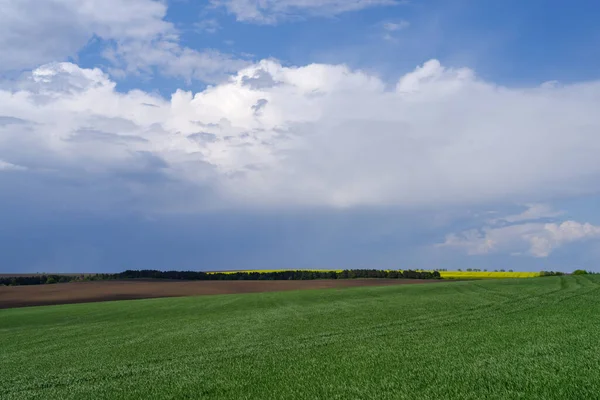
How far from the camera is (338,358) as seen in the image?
507 inches

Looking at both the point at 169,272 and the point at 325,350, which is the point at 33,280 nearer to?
the point at 169,272

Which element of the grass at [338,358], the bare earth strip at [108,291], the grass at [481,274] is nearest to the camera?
the grass at [338,358]

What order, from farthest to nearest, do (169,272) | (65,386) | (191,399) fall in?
(169,272), (65,386), (191,399)

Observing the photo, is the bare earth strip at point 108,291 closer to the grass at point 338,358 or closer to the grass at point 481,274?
the grass at point 481,274

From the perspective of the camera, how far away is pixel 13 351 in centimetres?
2062

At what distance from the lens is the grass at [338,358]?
9.58 m

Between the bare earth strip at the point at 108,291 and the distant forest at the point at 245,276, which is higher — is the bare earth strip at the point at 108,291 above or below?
below

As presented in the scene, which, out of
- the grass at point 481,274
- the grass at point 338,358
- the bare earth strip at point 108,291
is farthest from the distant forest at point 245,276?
the grass at point 338,358

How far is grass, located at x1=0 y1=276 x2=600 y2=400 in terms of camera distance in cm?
958

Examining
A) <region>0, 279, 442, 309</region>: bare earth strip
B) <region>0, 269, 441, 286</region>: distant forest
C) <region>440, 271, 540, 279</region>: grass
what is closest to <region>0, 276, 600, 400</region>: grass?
<region>0, 279, 442, 309</region>: bare earth strip

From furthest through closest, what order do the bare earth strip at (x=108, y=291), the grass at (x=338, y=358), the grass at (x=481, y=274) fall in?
the grass at (x=481, y=274)
the bare earth strip at (x=108, y=291)
the grass at (x=338, y=358)

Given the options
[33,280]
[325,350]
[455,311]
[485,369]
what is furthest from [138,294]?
[485,369]

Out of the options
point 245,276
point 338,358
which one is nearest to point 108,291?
Answer: point 245,276

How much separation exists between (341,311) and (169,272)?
3191 inches
